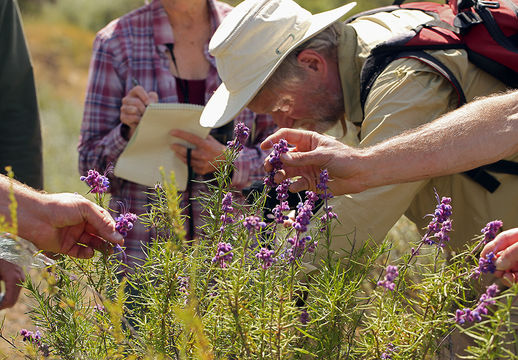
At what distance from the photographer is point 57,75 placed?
582 inches

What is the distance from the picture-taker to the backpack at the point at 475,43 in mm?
2312

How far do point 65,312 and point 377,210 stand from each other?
120 cm

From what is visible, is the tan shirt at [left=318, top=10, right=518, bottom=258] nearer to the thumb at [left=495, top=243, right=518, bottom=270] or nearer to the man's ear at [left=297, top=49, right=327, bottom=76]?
the man's ear at [left=297, top=49, right=327, bottom=76]

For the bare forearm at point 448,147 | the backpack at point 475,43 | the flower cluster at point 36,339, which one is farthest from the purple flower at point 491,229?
the flower cluster at point 36,339

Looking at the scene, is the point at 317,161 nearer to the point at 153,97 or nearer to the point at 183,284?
the point at 183,284

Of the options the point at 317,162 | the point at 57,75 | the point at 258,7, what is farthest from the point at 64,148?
the point at 317,162

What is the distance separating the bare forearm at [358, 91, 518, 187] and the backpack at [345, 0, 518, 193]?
12.1 inches

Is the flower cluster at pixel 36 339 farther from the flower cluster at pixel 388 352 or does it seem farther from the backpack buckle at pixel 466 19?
the backpack buckle at pixel 466 19

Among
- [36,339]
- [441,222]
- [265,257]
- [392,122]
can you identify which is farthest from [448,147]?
[36,339]

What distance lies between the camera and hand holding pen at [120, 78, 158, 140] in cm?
359

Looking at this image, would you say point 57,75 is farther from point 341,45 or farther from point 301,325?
point 301,325

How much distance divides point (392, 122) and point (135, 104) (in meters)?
1.71

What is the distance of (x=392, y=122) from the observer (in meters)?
2.36

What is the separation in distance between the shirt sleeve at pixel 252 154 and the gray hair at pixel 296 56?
32.6 inches
